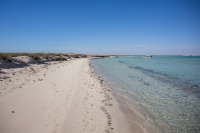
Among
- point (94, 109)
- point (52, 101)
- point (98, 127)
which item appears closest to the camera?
point (98, 127)

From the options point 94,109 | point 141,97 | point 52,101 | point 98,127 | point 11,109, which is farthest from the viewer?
point 141,97

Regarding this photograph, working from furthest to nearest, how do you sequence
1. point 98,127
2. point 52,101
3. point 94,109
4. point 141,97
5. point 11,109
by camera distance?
point 141,97 → point 52,101 → point 94,109 → point 11,109 → point 98,127

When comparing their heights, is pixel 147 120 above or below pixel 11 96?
below

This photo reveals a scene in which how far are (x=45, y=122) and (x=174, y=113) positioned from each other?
6095 millimetres

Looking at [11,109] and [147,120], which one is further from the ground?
[11,109]

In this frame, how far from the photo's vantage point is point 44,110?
16.6ft

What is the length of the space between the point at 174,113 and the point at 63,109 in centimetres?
559

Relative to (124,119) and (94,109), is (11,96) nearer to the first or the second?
(94,109)

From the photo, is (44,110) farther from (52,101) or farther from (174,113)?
(174,113)

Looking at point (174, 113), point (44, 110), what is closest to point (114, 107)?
point (174, 113)

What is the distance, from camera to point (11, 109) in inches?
197

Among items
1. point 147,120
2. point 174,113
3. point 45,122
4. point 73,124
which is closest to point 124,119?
point 147,120

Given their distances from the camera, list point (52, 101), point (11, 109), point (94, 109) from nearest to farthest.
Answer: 1. point (11, 109)
2. point (94, 109)
3. point (52, 101)

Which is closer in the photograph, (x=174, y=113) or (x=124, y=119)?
(x=124, y=119)
